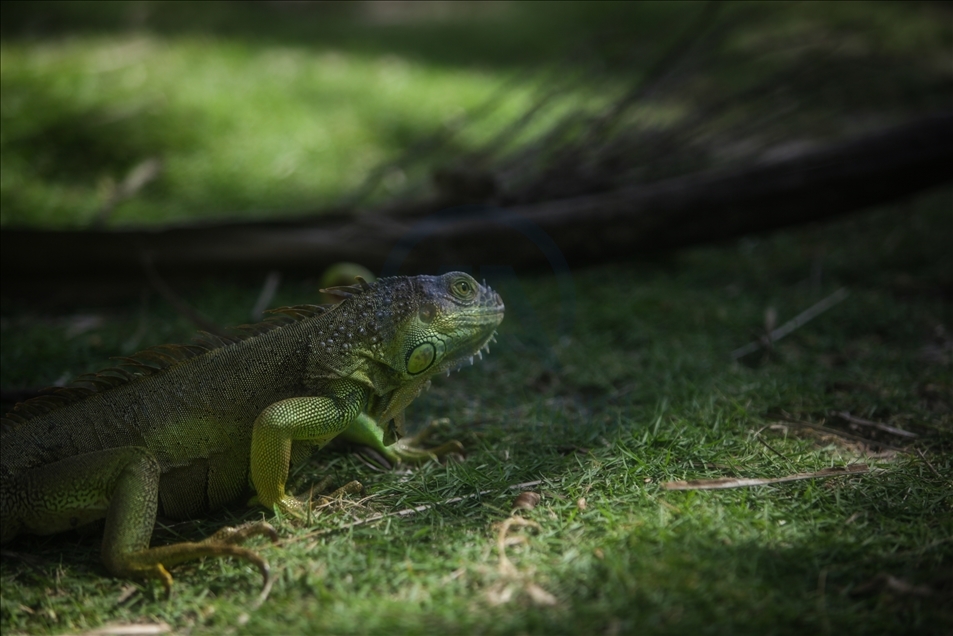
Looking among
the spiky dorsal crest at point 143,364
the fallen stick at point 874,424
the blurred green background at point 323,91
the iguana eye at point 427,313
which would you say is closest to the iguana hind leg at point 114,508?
the spiky dorsal crest at point 143,364

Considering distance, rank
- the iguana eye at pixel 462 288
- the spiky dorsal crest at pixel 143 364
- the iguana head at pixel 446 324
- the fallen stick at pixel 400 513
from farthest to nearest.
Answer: the iguana eye at pixel 462 288 < the iguana head at pixel 446 324 < the spiky dorsal crest at pixel 143 364 < the fallen stick at pixel 400 513

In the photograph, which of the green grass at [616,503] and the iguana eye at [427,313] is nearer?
the green grass at [616,503]

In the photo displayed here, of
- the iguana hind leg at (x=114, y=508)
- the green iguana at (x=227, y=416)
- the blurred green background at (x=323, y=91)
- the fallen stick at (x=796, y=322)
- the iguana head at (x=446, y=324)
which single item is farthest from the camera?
the blurred green background at (x=323, y=91)

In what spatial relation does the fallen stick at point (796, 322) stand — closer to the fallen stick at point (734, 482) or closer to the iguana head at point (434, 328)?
the fallen stick at point (734, 482)

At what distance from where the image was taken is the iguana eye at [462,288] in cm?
354

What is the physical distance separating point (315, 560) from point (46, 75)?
6.93 m

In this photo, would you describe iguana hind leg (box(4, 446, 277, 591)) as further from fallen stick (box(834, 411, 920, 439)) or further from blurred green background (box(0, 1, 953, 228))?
blurred green background (box(0, 1, 953, 228))

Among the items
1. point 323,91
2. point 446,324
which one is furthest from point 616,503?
point 323,91

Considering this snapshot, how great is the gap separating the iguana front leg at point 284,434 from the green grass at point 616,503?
0.16 m

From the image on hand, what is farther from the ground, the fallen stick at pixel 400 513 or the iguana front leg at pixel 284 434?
the iguana front leg at pixel 284 434

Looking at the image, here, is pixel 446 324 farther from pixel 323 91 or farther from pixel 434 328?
pixel 323 91

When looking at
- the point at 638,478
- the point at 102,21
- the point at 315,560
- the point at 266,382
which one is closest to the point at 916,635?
the point at 638,478

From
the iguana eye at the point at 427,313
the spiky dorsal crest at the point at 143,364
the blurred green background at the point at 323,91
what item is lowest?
the spiky dorsal crest at the point at 143,364

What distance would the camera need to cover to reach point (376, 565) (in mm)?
2826
